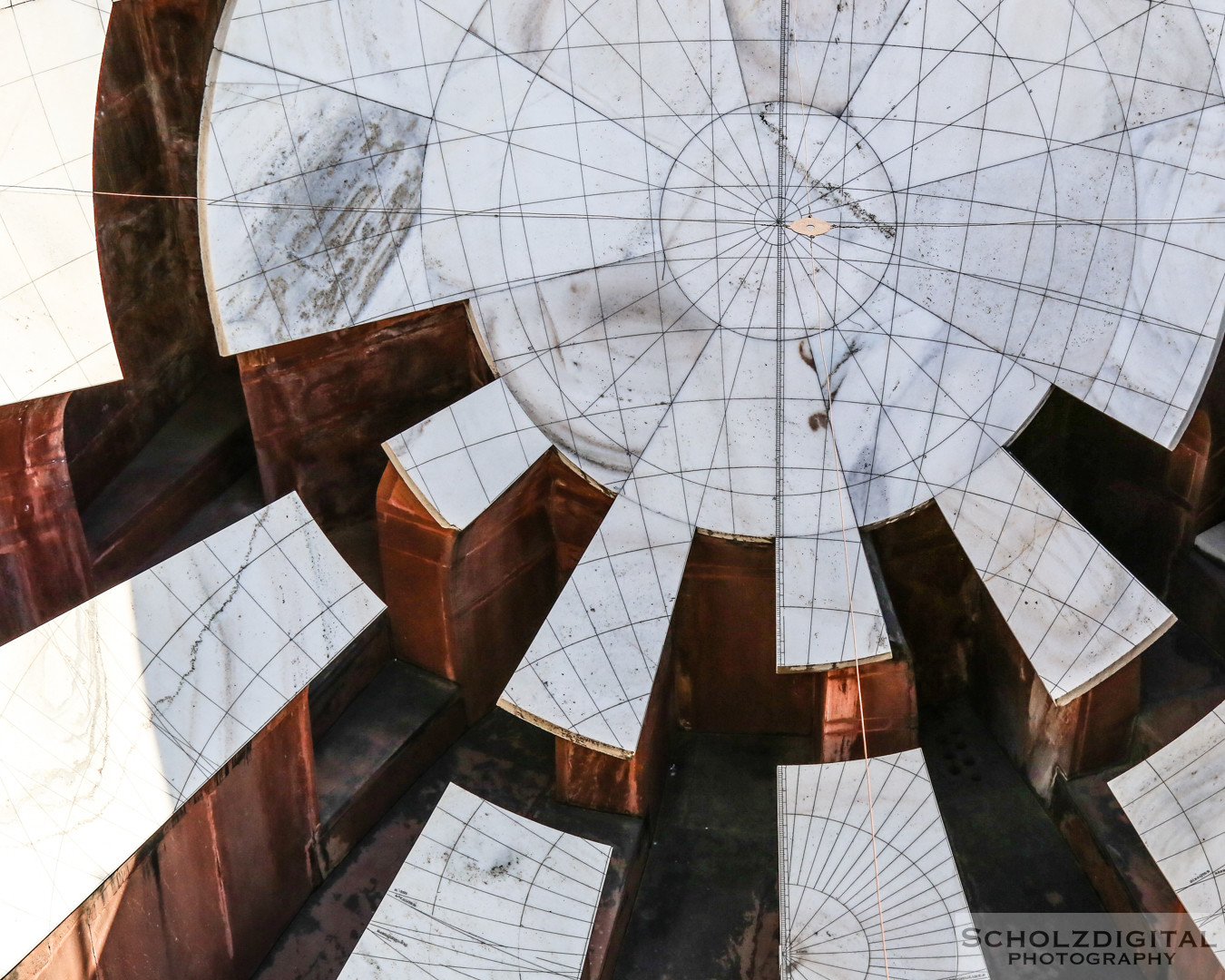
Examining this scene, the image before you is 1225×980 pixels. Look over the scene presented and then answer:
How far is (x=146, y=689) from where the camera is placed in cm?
812

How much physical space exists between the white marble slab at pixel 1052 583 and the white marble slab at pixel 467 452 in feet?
9.60

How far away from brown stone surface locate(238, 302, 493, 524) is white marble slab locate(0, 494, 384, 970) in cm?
132

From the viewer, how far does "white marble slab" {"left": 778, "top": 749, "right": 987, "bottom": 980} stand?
27.1 ft

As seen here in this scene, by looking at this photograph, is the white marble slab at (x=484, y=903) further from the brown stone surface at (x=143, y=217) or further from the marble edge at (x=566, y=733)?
the brown stone surface at (x=143, y=217)

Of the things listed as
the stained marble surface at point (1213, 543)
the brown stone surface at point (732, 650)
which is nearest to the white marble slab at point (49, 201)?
the brown stone surface at point (732, 650)

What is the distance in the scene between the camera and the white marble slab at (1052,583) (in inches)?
342

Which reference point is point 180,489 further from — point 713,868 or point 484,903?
point 713,868

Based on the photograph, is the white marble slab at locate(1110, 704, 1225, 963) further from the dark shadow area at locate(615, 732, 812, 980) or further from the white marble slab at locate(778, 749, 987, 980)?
the dark shadow area at locate(615, 732, 812, 980)

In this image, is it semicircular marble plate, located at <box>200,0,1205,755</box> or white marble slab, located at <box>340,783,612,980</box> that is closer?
white marble slab, located at <box>340,783,612,980</box>

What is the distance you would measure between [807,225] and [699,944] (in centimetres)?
493

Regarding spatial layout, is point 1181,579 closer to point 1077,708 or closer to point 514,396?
point 1077,708

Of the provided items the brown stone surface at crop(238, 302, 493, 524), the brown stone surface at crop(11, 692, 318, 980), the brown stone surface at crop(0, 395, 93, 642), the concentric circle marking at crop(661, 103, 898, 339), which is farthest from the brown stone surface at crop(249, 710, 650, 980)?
the concentric circle marking at crop(661, 103, 898, 339)

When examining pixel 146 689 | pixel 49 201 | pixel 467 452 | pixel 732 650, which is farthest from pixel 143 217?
pixel 732 650

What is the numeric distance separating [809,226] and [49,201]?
188 inches
